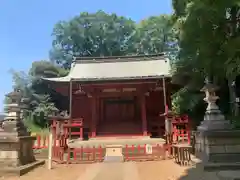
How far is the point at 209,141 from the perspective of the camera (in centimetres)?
641

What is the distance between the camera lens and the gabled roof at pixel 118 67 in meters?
19.3

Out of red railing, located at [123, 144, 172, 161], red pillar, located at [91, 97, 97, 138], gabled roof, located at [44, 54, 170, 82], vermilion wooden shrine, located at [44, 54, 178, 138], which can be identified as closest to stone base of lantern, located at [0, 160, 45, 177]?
red railing, located at [123, 144, 172, 161]

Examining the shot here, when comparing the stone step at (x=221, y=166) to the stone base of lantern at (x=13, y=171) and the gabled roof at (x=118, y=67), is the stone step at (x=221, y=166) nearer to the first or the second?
the stone base of lantern at (x=13, y=171)

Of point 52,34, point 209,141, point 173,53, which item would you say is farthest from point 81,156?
point 52,34

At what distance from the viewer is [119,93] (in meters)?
18.1

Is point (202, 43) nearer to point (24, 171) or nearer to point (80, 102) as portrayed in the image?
point (24, 171)

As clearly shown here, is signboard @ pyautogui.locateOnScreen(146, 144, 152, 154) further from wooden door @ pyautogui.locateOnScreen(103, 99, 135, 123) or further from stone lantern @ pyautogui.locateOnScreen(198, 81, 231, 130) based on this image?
wooden door @ pyautogui.locateOnScreen(103, 99, 135, 123)

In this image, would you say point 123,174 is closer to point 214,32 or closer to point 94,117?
point 214,32

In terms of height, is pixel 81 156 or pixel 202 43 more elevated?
pixel 202 43

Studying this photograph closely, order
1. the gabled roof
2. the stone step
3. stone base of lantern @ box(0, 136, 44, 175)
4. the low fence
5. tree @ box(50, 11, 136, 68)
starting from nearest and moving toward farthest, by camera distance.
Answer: the stone step, stone base of lantern @ box(0, 136, 44, 175), the low fence, the gabled roof, tree @ box(50, 11, 136, 68)

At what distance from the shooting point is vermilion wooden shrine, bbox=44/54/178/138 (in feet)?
52.6

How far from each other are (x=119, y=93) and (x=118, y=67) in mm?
3875

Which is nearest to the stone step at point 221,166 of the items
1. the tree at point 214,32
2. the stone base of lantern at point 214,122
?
the stone base of lantern at point 214,122

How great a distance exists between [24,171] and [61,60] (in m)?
33.8
